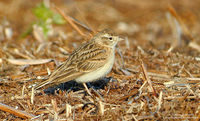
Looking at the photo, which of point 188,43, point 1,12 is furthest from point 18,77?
point 1,12

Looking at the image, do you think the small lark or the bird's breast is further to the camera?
the bird's breast

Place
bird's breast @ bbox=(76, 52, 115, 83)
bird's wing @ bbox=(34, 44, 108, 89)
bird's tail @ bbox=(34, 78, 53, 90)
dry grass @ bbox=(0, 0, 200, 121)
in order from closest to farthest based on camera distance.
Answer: dry grass @ bbox=(0, 0, 200, 121), bird's tail @ bbox=(34, 78, 53, 90), bird's wing @ bbox=(34, 44, 108, 89), bird's breast @ bbox=(76, 52, 115, 83)

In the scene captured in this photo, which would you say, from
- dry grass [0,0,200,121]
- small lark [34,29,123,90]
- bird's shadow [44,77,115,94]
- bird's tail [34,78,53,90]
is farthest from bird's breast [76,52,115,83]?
bird's tail [34,78,53,90]

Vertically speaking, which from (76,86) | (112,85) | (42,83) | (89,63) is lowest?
(112,85)

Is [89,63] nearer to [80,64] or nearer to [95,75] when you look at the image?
[80,64]

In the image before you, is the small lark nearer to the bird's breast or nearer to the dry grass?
the bird's breast

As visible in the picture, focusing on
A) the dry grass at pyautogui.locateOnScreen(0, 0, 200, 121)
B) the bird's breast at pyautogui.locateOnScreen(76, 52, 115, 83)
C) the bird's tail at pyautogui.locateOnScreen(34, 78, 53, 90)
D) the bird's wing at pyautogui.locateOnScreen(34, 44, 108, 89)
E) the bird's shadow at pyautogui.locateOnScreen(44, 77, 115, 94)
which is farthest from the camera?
the bird's shadow at pyautogui.locateOnScreen(44, 77, 115, 94)

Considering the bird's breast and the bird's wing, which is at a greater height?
the bird's wing

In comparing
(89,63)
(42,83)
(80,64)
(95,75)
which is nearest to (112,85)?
(95,75)
